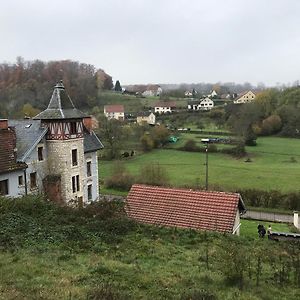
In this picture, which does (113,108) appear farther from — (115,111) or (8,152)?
(8,152)

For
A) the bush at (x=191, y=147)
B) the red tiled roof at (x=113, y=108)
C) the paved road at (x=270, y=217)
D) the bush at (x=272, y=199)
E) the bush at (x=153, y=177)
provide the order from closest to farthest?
the paved road at (x=270, y=217)
the bush at (x=272, y=199)
the bush at (x=153, y=177)
the bush at (x=191, y=147)
the red tiled roof at (x=113, y=108)

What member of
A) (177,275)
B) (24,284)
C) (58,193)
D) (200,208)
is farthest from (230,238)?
(58,193)

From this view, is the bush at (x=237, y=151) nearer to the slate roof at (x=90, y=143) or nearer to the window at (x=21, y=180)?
the slate roof at (x=90, y=143)

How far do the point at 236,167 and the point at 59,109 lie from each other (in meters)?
33.2

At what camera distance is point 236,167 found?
57688 mm

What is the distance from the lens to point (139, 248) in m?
14.4

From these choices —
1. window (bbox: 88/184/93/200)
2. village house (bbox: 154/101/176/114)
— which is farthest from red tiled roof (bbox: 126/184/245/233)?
village house (bbox: 154/101/176/114)

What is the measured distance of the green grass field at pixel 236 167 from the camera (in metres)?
47.2

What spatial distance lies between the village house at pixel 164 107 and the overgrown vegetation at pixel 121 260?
316 ft

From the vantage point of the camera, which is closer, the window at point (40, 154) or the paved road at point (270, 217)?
the window at point (40, 154)


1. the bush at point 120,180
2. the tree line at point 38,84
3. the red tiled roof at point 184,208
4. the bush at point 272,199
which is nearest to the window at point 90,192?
the red tiled roof at point 184,208

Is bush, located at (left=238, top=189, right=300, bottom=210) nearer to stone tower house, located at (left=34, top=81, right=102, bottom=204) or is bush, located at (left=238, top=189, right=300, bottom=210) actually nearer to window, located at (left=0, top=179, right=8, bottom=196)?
stone tower house, located at (left=34, top=81, right=102, bottom=204)

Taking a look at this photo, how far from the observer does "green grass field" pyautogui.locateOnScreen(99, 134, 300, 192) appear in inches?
1858

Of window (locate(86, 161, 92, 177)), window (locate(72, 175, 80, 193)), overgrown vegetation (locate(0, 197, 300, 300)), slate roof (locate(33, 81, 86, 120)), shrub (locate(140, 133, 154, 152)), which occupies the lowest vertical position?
shrub (locate(140, 133, 154, 152))
